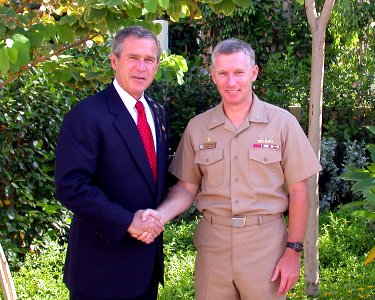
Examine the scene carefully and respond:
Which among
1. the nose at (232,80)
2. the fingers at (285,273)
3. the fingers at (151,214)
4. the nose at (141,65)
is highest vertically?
the nose at (141,65)

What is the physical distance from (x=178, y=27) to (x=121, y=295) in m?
9.66

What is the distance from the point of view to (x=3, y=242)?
230 inches

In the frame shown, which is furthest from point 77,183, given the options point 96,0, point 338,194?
point 338,194

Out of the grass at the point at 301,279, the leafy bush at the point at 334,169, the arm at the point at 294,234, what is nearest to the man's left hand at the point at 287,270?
the arm at the point at 294,234

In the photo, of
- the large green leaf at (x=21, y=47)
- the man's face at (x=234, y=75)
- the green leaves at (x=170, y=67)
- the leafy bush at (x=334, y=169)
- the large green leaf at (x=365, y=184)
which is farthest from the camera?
the leafy bush at (x=334, y=169)

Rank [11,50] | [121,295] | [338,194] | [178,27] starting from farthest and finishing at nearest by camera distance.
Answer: [178,27] → [338,194] → [121,295] → [11,50]

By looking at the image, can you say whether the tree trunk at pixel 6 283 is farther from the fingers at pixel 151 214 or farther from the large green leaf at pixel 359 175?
the large green leaf at pixel 359 175

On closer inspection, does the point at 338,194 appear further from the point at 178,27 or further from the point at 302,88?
the point at 178,27

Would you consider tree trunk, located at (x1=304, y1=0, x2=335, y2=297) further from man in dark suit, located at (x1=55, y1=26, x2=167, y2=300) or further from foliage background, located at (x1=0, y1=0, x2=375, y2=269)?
man in dark suit, located at (x1=55, y1=26, x2=167, y2=300)

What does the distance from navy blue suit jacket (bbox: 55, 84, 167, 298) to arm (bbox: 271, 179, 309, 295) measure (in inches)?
25.4

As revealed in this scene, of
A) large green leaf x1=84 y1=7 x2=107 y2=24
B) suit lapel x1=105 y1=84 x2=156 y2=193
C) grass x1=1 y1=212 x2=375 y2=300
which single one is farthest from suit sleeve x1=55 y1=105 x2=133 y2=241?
grass x1=1 y1=212 x2=375 y2=300

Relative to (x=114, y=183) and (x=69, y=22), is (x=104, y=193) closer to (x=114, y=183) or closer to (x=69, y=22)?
(x=114, y=183)

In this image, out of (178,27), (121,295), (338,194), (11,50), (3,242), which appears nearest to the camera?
(11,50)

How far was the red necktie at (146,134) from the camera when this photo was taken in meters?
3.28
